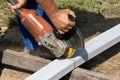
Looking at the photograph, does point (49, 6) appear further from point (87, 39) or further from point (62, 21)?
point (87, 39)

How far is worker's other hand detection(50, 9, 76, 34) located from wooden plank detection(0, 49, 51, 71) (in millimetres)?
750

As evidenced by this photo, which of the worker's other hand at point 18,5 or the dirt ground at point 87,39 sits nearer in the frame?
the worker's other hand at point 18,5

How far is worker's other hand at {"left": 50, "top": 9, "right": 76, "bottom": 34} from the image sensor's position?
10.6 ft

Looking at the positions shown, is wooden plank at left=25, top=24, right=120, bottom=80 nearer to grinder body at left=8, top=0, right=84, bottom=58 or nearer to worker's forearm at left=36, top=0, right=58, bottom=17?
grinder body at left=8, top=0, right=84, bottom=58

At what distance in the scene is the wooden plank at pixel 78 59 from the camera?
12.0 ft

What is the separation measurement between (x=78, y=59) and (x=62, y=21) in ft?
2.37

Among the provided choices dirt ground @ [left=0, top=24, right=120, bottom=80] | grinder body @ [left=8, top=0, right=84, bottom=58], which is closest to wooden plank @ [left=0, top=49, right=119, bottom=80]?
dirt ground @ [left=0, top=24, right=120, bottom=80]

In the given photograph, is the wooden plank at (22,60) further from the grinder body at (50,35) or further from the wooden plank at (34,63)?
the grinder body at (50,35)

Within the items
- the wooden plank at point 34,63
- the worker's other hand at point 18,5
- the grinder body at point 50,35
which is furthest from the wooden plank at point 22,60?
the worker's other hand at point 18,5

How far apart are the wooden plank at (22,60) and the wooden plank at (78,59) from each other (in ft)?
0.71

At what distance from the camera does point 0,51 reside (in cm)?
423

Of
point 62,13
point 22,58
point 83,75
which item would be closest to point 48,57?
point 22,58

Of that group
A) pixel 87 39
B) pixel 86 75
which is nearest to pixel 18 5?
pixel 86 75

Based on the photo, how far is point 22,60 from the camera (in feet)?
13.4
